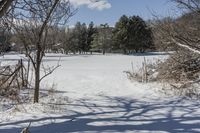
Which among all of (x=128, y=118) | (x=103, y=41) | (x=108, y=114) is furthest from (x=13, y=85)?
(x=103, y=41)

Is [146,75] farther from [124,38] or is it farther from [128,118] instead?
[124,38]

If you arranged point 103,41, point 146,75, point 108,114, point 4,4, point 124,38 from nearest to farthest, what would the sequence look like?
point 4,4 < point 108,114 < point 146,75 < point 124,38 < point 103,41

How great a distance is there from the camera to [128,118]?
29.7 ft

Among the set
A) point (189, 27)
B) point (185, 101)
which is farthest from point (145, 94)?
point (189, 27)

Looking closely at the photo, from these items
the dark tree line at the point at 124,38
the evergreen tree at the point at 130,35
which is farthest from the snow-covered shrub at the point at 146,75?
the evergreen tree at the point at 130,35

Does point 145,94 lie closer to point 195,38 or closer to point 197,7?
point 195,38

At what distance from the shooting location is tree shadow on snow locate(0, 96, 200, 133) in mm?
8000

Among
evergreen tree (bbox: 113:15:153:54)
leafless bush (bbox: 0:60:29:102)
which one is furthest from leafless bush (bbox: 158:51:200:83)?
evergreen tree (bbox: 113:15:153:54)

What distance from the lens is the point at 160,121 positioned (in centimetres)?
873

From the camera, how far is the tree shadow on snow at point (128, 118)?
8000 mm

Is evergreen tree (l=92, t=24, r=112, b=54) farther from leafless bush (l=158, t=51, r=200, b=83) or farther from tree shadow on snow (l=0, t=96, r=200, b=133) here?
tree shadow on snow (l=0, t=96, r=200, b=133)

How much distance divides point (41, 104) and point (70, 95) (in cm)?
254

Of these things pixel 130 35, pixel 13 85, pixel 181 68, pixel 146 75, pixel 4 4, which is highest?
pixel 130 35

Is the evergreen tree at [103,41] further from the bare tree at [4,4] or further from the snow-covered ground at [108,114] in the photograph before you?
the bare tree at [4,4]
